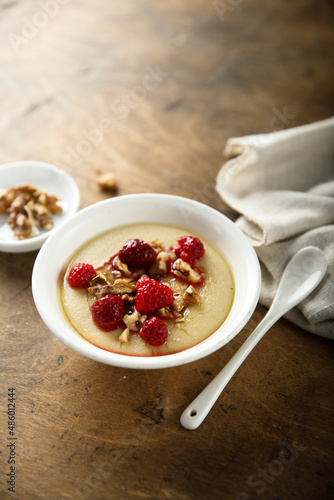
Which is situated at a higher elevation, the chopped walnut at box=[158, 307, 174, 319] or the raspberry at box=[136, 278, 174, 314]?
the raspberry at box=[136, 278, 174, 314]

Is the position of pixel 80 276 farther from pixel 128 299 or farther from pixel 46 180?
pixel 46 180

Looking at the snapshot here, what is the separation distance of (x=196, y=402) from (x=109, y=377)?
0.24 m

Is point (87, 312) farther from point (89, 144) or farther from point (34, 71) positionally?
point (34, 71)

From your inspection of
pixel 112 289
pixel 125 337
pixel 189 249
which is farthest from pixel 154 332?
pixel 189 249

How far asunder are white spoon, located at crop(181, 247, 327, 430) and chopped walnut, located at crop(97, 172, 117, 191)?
73cm

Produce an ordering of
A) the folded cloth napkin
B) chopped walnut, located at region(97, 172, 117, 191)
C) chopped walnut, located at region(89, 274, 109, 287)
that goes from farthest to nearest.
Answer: chopped walnut, located at region(97, 172, 117, 191)
the folded cloth napkin
chopped walnut, located at region(89, 274, 109, 287)

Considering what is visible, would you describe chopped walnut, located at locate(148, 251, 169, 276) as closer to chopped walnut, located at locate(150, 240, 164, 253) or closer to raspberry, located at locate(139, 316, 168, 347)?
chopped walnut, located at locate(150, 240, 164, 253)

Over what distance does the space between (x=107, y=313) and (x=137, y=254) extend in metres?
0.22

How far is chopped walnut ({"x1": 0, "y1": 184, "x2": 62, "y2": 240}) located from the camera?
61.1 inches

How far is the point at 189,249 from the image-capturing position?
1.35 metres

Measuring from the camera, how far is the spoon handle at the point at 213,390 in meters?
1.13

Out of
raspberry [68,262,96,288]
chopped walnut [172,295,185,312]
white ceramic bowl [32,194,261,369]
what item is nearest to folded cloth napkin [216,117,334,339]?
white ceramic bowl [32,194,261,369]

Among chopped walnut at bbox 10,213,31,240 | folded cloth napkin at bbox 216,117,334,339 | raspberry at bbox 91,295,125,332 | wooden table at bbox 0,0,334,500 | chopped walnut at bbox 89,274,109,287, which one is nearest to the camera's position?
wooden table at bbox 0,0,334,500

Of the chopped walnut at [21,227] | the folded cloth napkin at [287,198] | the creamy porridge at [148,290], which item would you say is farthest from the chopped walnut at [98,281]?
the folded cloth napkin at [287,198]
